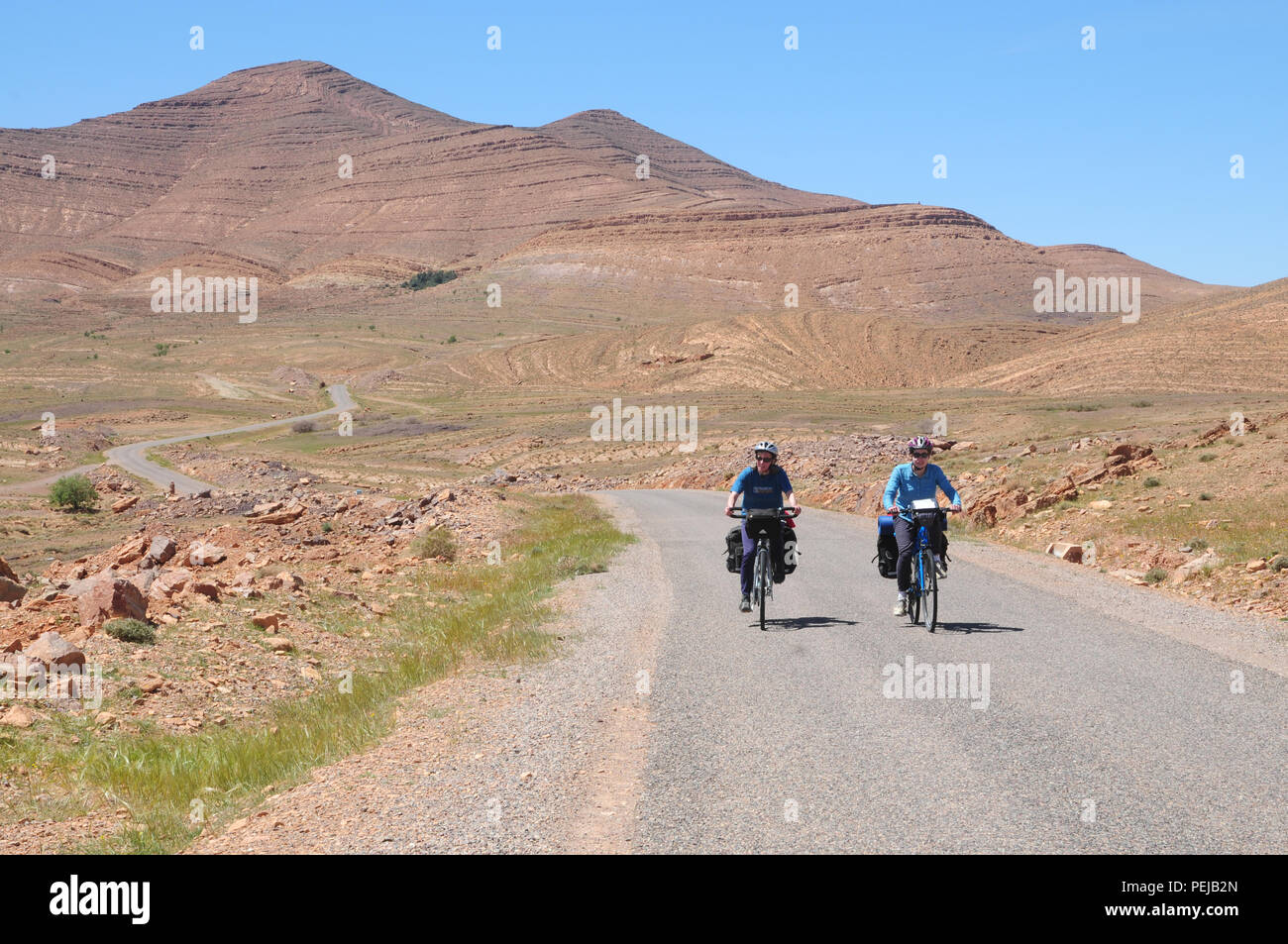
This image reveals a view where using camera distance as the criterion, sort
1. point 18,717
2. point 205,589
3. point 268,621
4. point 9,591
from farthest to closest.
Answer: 1. point 9,591
2. point 205,589
3. point 268,621
4. point 18,717

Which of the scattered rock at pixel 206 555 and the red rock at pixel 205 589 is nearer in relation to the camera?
the red rock at pixel 205 589

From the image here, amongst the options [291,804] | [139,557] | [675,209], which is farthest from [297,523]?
[675,209]

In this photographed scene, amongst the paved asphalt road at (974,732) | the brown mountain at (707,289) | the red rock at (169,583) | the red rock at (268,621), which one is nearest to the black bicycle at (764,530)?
the paved asphalt road at (974,732)

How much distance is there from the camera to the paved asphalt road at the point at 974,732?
5.58 m

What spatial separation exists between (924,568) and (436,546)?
46.3 feet

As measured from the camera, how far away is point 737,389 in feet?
294

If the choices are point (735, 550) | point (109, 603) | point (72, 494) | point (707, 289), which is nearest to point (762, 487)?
point (735, 550)

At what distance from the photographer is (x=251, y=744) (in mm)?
8992

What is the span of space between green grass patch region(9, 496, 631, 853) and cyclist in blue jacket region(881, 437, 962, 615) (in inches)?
162

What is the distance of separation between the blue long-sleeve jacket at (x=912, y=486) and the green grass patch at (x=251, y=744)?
14.2 ft

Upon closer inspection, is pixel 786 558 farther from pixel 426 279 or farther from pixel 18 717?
pixel 426 279

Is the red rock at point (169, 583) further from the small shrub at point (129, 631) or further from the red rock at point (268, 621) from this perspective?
the small shrub at point (129, 631)
